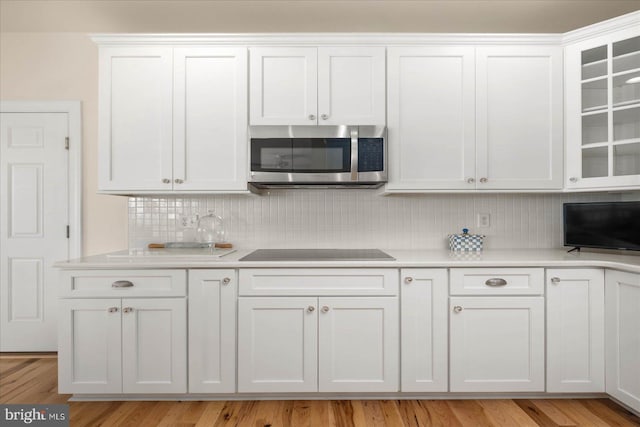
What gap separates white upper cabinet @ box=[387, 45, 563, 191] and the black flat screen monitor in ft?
1.25

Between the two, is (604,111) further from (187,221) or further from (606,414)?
(187,221)

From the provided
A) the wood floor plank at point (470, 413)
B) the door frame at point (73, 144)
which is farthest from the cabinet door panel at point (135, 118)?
the wood floor plank at point (470, 413)

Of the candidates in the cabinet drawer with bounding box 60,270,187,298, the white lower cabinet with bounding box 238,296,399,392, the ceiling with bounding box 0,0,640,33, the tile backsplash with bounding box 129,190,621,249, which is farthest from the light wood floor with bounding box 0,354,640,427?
the ceiling with bounding box 0,0,640,33

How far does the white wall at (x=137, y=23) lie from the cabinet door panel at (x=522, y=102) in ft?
1.33

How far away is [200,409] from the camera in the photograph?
6.73 ft

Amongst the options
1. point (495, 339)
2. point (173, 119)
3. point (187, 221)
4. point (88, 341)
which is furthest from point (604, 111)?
point (88, 341)

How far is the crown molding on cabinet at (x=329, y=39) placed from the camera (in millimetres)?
2314

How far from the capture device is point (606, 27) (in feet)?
7.23

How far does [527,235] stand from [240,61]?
89.2 inches

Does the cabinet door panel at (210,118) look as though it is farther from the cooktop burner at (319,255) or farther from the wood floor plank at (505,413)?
the wood floor plank at (505,413)

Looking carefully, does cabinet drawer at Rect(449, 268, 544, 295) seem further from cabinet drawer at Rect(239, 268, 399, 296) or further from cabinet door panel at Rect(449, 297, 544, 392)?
cabinet drawer at Rect(239, 268, 399, 296)

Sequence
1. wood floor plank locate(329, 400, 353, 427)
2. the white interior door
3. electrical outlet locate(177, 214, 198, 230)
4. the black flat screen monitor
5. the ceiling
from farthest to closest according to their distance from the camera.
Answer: the white interior door, electrical outlet locate(177, 214, 198, 230), the ceiling, the black flat screen monitor, wood floor plank locate(329, 400, 353, 427)

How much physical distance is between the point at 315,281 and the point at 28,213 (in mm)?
2278

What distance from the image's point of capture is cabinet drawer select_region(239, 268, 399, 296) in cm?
208
